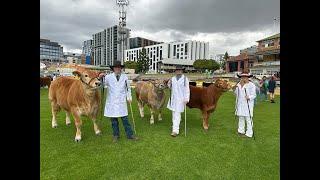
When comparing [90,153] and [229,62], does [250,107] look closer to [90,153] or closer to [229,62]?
[90,153]

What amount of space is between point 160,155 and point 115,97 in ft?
5.98

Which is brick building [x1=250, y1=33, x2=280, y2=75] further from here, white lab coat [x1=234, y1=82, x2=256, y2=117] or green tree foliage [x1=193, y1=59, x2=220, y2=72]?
white lab coat [x1=234, y1=82, x2=256, y2=117]

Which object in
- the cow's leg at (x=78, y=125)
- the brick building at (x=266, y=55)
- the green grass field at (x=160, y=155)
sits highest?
the brick building at (x=266, y=55)

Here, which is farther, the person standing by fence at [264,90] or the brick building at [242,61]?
the brick building at [242,61]

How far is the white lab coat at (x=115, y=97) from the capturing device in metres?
6.08

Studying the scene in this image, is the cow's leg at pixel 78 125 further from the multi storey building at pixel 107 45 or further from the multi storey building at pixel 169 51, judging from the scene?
the multi storey building at pixel 169 51

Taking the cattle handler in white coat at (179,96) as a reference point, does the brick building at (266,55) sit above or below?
above

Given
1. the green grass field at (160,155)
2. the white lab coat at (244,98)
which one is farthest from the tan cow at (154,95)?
the white lab coat at (244,98)

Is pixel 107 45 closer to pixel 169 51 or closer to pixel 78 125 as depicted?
pixel 169 51

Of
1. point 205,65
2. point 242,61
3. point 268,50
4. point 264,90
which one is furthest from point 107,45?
point 264,90

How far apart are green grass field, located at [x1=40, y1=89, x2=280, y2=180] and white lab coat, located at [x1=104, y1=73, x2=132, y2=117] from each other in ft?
2.39

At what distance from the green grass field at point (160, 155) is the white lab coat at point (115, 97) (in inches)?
28.6

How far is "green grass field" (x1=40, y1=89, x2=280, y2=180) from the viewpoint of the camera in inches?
170

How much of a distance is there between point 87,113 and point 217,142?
326cm
